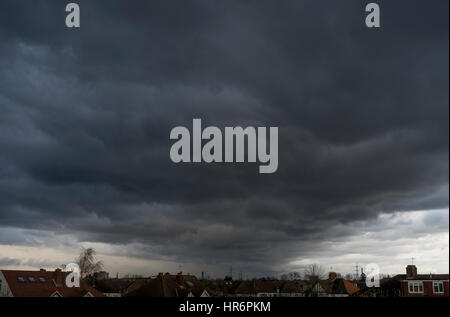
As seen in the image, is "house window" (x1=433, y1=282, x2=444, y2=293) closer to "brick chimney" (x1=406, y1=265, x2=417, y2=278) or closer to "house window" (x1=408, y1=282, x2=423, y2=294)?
"house window" (x1=408, y1=282, x2=423, y2=294)

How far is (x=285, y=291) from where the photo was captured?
16262cm

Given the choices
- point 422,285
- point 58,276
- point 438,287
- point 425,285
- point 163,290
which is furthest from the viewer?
point 422,285

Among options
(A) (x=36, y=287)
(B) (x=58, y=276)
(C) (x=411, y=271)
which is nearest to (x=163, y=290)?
(B) (x=58, y=276)

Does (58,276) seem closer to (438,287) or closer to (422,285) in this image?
(422,285)

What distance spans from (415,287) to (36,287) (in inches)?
3261

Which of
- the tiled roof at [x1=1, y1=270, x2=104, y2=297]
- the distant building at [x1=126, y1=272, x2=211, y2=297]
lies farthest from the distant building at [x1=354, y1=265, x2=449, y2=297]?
the tiled roof at [x1=1, y1=270, x2=104, y2=297]

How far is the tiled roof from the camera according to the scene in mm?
86438

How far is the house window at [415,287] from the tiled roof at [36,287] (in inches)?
2797

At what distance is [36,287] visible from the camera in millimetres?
88250

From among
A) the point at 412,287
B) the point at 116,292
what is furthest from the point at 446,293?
the point at 116,292
